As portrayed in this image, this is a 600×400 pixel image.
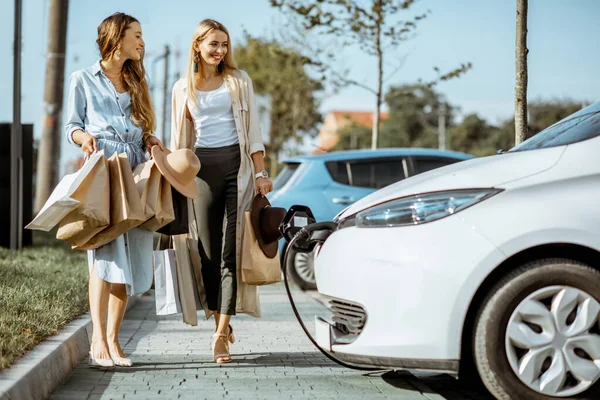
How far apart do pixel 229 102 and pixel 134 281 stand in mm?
1195

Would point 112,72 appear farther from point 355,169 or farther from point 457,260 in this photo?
point 355,169

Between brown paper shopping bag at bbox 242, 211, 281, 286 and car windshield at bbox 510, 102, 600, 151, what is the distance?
1610 mm

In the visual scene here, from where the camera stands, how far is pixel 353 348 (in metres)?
4.21

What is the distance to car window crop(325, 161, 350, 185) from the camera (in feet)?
34.5

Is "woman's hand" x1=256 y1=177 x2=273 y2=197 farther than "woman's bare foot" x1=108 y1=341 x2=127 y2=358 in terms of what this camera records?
Yes

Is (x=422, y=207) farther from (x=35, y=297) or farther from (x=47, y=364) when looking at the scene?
(x=35, y=297)

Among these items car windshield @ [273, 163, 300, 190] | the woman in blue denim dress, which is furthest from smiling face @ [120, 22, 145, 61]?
car windshield @ [273, 163, 300, 190]

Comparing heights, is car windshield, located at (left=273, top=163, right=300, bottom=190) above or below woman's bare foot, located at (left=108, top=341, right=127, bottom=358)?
above

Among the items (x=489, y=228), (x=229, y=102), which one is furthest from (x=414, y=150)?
(x=489, y=228)

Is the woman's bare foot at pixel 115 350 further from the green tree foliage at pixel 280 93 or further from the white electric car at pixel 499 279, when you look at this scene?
the green tree foliage at pixel 280 93

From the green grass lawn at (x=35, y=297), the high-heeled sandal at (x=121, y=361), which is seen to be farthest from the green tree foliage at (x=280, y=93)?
the high-heeled sandal at (x=121, y=361)

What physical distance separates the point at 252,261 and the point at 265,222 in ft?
0.80

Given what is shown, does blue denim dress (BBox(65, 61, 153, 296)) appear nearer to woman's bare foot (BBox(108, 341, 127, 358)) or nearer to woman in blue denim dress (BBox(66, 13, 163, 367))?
woman in blue denim dress (BBox(66, 13, 163, 367))

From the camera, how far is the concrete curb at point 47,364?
12.9 feet
